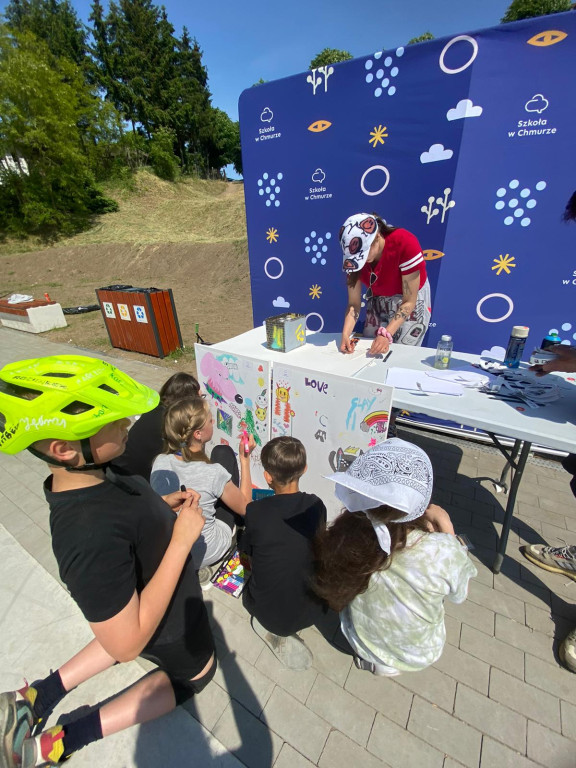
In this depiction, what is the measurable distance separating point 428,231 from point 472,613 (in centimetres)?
336

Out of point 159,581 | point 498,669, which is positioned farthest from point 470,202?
point 159,581

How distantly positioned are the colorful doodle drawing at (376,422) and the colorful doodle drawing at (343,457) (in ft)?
Answer: 0.64

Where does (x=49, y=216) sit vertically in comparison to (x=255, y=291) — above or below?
above

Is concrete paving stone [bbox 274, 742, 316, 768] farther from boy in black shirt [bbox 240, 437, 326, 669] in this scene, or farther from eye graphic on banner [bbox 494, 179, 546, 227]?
eye graphic on banner [bbox 494, 179, 546, 227]

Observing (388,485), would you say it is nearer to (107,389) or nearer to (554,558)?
(107,389)

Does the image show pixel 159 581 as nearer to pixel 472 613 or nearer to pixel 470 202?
pixel 472 613

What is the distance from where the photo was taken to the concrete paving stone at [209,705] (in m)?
1.68

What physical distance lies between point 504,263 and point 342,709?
3.74 m

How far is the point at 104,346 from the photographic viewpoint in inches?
314

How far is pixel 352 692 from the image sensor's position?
5.81 feet

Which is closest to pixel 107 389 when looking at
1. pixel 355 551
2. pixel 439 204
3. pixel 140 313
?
pixel 355 551

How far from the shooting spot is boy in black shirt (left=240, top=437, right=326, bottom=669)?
1690mm

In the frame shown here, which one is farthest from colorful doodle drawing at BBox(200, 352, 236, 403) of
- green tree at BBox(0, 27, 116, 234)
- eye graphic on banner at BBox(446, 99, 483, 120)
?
green tree at BBox(0, 27, 116, 234)

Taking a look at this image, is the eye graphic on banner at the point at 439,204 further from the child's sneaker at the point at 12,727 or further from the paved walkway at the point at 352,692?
the child's sneaker at the point at 12,727
